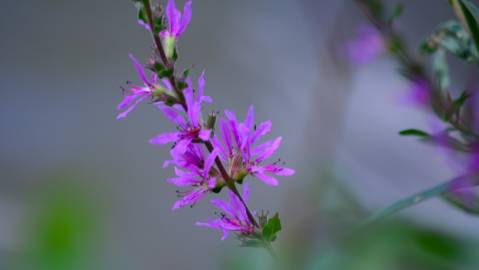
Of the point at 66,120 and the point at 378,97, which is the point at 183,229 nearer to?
the point at 66,120

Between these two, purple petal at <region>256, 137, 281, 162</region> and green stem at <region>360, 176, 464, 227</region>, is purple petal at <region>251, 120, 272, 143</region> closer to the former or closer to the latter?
purple petal at <region>256, 137, 281, 162</region>

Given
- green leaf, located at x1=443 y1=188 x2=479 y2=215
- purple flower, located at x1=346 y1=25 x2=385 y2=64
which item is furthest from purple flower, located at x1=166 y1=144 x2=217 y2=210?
purple flower, located at x1=346 y1=25 x2=385 y2=64

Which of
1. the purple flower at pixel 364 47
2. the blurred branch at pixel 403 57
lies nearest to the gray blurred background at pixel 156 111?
the purple flower at pixel 364 47

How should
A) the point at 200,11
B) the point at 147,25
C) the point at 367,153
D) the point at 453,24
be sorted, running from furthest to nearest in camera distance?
1. the point at 200,11
2. the point at 367,153
3. the point at 453,24
4. the point at 147,25

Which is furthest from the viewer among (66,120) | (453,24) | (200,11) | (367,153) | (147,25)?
(200,11)

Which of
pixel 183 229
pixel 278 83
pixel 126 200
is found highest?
pixel 278 83

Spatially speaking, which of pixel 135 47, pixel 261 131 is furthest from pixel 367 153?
pixel 261 131

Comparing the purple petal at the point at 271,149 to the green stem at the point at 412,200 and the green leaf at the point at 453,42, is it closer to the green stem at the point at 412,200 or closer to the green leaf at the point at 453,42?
the green stem at the point at 412,200
